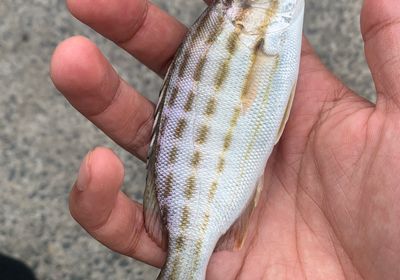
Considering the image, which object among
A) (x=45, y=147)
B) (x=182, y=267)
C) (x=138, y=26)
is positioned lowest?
(x=45, y=147)

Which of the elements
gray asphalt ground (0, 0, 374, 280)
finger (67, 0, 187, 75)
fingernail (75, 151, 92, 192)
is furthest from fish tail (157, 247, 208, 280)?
gray asphalt ground (0, 0, 374, 280)

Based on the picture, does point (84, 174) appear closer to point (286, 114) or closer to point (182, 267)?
point (182, 267)

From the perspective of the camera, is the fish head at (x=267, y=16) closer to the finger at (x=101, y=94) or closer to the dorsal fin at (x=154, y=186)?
the dorsal fin at (x=154, y=186)

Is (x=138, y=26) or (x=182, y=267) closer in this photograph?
(x=182, y=267)

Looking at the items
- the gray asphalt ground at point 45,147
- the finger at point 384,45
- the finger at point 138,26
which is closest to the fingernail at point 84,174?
the finger at point 138,26

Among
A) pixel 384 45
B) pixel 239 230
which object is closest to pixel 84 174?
pixel 239 230

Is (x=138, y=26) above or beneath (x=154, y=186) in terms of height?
above
